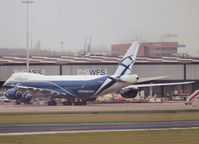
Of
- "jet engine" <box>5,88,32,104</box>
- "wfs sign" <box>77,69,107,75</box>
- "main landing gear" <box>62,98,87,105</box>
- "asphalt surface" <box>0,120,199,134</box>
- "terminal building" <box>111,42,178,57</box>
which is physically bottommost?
"asphalt surface" <box>0,120,199,134</box>

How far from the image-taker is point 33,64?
125 metres

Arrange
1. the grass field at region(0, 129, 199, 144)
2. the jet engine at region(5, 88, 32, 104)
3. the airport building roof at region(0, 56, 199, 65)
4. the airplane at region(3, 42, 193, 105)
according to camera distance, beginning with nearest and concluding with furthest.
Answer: the grass field at region(0, 129, 199, 144) → the airplane at region(3, 42, 193, 105) → the jet engine at region(5, 88, 32, 104) → the airport building roof at region(0, 56, 199, 65)

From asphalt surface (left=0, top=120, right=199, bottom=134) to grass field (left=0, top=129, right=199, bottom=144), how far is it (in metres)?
4.02

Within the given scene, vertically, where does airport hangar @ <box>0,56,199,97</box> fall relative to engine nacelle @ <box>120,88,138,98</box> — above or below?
above

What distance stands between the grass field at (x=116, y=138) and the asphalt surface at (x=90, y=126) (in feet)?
13.2

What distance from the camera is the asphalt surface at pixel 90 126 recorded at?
46.8m

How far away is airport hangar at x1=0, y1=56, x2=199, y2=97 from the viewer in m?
123

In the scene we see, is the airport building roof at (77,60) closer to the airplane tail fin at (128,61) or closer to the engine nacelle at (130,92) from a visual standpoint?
the engine nacelle at (130,92)

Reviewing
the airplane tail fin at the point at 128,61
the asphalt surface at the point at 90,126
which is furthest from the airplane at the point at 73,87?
the asphalt surface at the point at 90,126

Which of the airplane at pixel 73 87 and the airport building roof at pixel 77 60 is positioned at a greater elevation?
the airport building roof at pixel 77 60

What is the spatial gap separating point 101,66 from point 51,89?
32.3 m

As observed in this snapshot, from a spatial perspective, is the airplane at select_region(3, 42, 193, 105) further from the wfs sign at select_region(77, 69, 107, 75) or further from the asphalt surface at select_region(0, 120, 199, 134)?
the asphalt surface at select_region(0, 120, 199, 134)

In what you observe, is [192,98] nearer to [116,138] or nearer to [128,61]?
[128,61]

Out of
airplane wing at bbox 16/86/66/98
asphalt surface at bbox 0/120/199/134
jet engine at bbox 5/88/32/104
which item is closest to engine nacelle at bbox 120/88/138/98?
airplane wing at bbox 16/86/66/98
